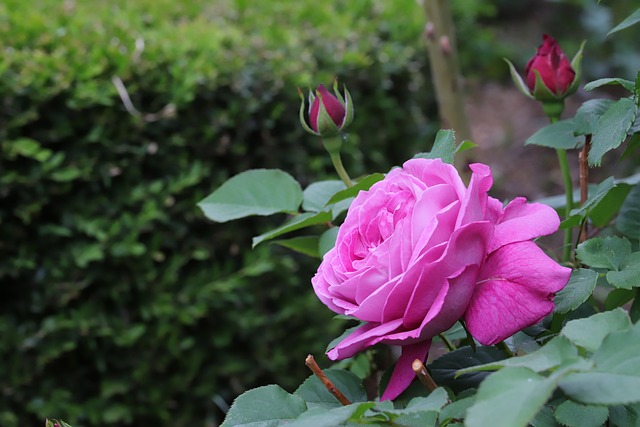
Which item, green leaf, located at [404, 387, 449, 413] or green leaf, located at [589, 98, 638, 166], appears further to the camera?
green leaf, located at [589, 98, 638, 166]

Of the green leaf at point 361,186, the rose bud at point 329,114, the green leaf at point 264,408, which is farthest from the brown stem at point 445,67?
the green leaf at point 264,408

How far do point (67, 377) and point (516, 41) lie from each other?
176 inches

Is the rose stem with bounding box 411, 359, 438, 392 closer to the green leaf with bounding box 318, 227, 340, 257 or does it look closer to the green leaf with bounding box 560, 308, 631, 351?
the green leaf with bounding box 560, 308, 631, 351

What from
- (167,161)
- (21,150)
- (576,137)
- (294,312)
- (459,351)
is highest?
(576,137)

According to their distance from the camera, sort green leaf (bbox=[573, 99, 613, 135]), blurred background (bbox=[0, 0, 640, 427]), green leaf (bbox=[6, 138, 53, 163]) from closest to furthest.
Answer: green leaf (bbox=[573, 99, 613, 135]) < green leaf (bbox=[6, 138, 53, 163]) < blurred background (bbox=[0, 0, 640, 427])

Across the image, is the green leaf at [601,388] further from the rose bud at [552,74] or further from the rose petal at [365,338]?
the rose bud at [552,74]

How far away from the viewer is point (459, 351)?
2.29 feet

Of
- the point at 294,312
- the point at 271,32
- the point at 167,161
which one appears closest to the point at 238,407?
the point at 167,161

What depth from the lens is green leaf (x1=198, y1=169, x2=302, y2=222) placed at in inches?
37.9

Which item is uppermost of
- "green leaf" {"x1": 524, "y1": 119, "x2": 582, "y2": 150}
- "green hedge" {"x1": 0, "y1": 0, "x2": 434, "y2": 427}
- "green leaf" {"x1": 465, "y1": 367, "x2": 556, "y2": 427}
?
"green leaf" {"x1": 465, "y1": 367, "x2": 556, "y2": 427}

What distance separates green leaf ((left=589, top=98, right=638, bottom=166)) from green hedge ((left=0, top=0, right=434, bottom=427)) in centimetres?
187

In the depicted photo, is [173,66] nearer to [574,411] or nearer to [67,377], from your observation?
[67,377]

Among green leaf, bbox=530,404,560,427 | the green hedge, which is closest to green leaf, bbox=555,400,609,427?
green leaf, bbox=530,404,560,427

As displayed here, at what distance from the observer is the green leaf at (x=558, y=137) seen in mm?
846
